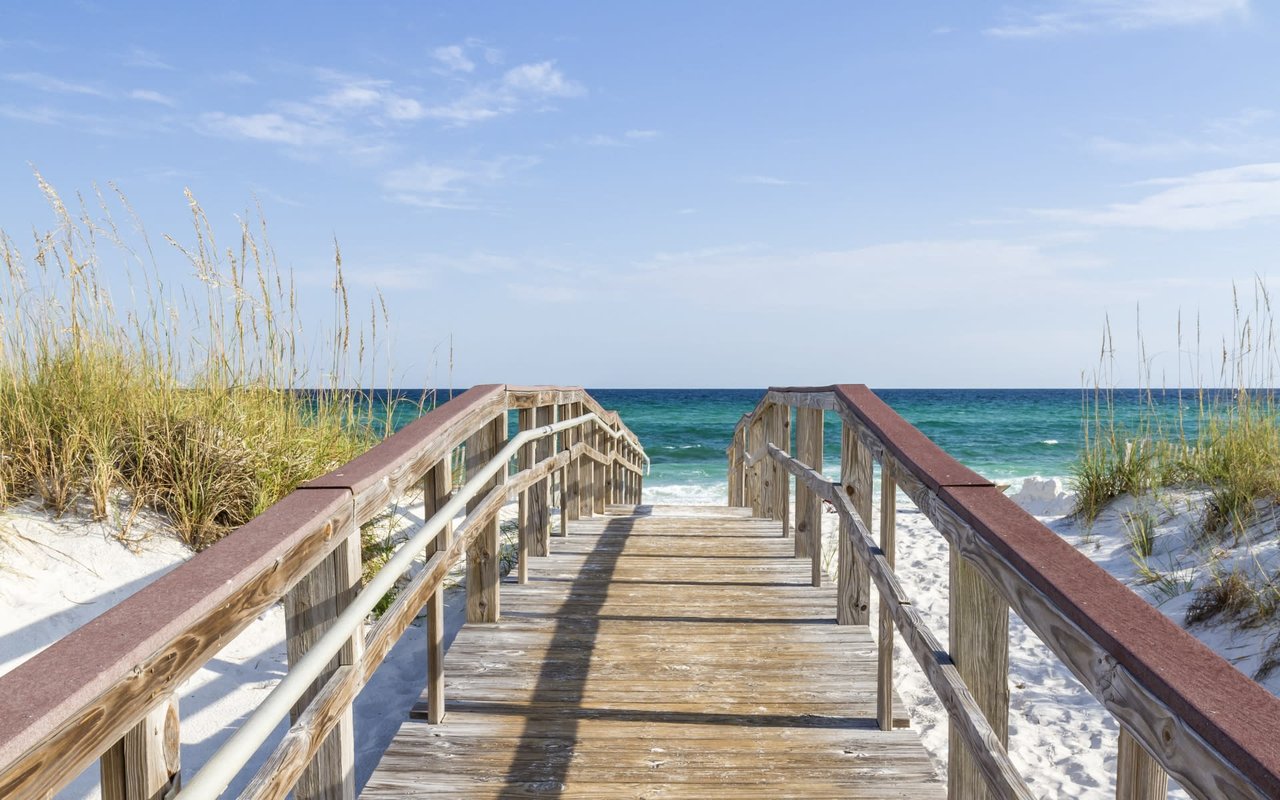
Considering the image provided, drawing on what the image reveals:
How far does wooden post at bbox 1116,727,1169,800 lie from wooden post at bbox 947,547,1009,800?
0.48 m

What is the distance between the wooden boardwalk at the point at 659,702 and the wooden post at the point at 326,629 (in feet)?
1.19

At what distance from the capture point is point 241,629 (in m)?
1.37

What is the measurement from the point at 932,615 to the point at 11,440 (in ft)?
16.7

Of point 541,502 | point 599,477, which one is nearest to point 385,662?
point 541,502

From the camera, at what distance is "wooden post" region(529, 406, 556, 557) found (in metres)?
4.59

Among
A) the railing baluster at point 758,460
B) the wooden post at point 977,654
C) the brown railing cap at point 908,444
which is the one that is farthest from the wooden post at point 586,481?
the wooden post at point 977,654

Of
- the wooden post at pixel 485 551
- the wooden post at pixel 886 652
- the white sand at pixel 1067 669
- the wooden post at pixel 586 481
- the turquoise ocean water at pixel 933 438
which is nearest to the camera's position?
the wooden post at pixel 886 652

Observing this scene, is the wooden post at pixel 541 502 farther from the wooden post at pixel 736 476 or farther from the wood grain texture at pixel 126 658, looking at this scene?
the wooden post at pixel 736 476

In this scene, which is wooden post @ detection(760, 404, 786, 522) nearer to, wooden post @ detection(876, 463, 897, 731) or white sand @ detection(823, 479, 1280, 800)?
white sand @ detection(823, 479, 1280, 800)

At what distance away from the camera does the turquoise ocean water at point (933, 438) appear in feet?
65.5

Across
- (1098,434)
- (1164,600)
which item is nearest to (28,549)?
(1164,600)

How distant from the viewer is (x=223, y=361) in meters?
4.88

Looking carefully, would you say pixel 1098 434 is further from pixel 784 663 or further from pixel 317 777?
pixel 317 777

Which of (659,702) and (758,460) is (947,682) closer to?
(659,702)
